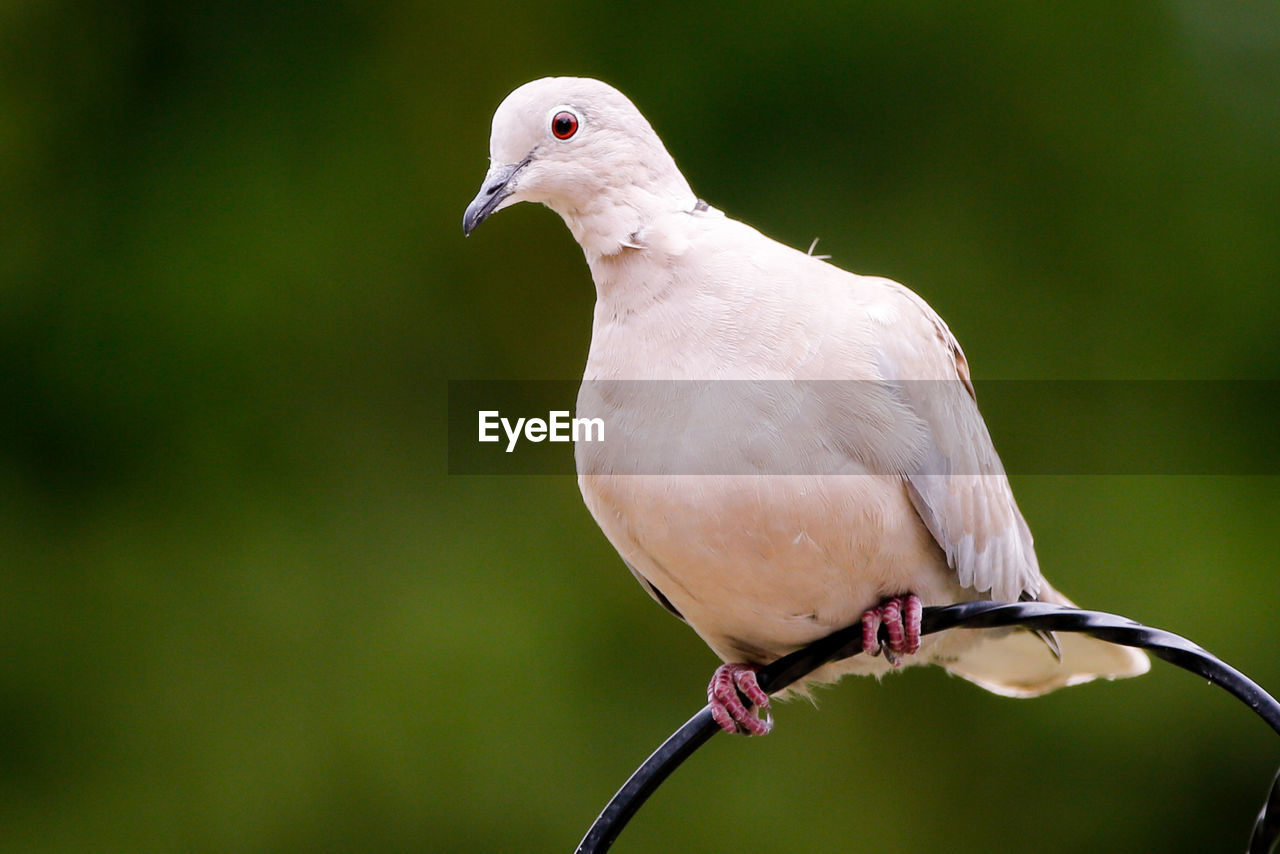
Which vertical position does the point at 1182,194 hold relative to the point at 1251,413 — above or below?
above

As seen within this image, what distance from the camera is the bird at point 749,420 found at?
1437mm

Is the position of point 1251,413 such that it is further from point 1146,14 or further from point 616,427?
point 616,427

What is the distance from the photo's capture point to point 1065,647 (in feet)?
6.22

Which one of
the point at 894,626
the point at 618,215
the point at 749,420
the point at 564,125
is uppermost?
the point at 564,125

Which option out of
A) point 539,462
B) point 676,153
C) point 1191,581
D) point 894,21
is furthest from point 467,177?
point 1191,581

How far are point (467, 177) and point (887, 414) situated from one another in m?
2.16

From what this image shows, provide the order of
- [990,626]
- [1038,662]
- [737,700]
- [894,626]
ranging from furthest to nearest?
[1038,662]
[737,700]
[894,626]
[990,626]

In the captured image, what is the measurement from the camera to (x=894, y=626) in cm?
156

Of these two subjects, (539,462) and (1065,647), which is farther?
(539,462)

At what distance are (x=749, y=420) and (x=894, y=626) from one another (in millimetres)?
334

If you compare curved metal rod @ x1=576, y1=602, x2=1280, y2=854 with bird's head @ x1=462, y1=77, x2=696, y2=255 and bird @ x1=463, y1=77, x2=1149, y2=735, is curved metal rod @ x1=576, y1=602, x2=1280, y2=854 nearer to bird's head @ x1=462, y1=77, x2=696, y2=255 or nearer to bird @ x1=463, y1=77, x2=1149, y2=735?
bird @ x1=463, y1=77, x2=1149, y2=735

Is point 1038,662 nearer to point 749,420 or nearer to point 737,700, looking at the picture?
point 737,700

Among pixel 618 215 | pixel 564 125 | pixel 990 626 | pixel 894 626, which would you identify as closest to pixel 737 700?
pixel 894 626

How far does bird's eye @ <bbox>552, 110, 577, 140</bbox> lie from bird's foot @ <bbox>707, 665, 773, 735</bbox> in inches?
28.0
